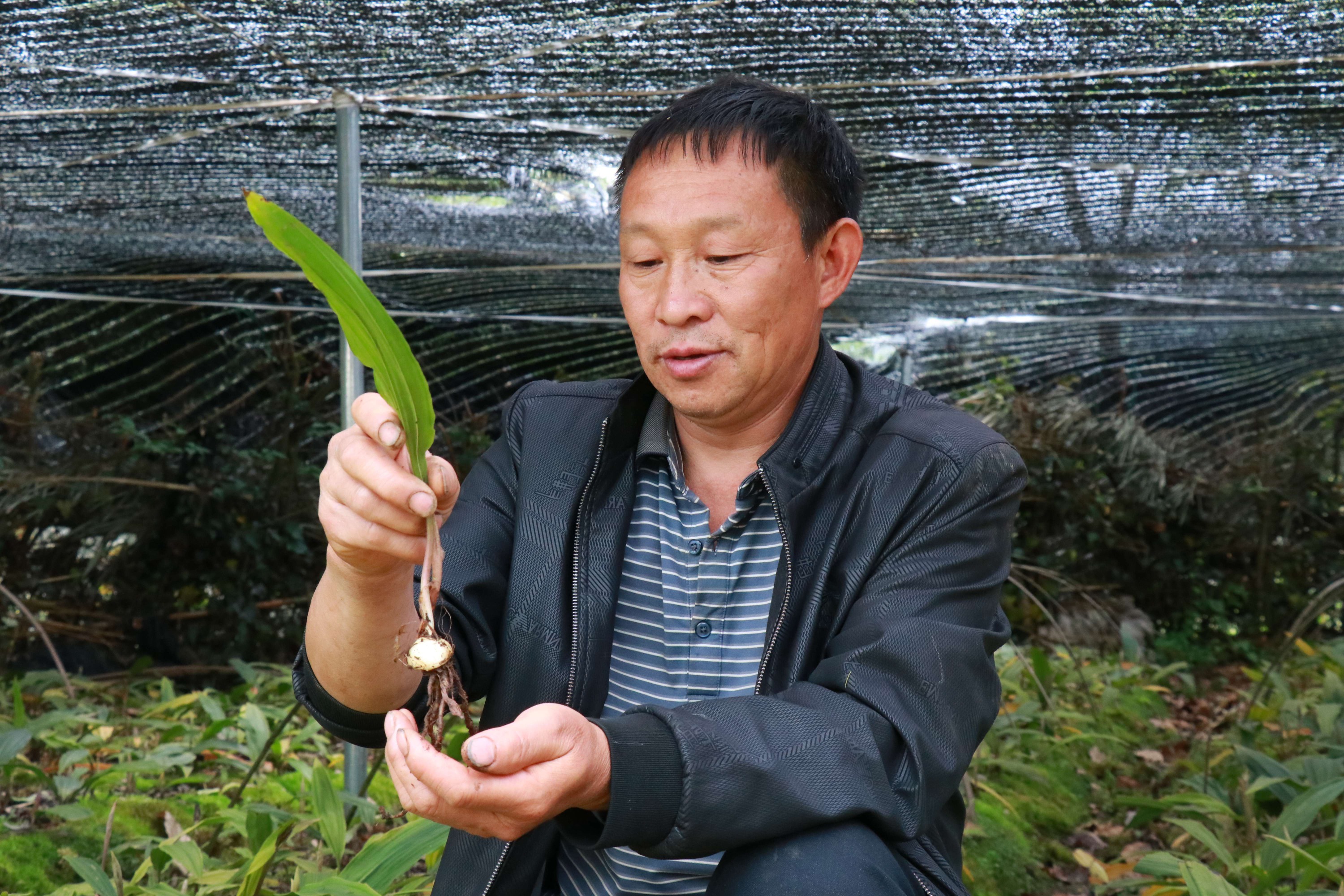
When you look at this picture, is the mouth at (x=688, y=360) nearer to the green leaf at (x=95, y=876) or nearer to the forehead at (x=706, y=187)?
the forehead at (x=706, y=187)

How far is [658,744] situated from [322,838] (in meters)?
1.52

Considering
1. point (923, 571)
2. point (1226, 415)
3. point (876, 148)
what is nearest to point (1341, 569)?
point (1226, 415)

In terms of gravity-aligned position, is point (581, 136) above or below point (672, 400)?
above

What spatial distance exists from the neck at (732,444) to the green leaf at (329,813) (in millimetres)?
958

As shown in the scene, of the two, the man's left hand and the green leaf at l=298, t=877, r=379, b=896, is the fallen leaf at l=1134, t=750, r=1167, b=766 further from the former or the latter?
the man's left hand

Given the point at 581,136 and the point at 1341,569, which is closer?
the point at 581,136

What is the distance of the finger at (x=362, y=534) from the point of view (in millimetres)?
1233


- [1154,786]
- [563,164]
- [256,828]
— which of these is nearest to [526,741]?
[256,828]

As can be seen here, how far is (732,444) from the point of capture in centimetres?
179

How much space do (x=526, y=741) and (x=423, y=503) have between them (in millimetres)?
279

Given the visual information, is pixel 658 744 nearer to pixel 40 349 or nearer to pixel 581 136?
pixel 581 136

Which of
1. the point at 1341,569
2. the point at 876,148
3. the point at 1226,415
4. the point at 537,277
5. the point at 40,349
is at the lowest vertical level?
the point at 1341,569

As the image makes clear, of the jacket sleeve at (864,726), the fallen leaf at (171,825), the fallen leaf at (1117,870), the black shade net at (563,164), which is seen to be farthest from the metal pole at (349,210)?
the fallen leaf at (1117,870)

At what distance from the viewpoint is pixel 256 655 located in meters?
4.73
